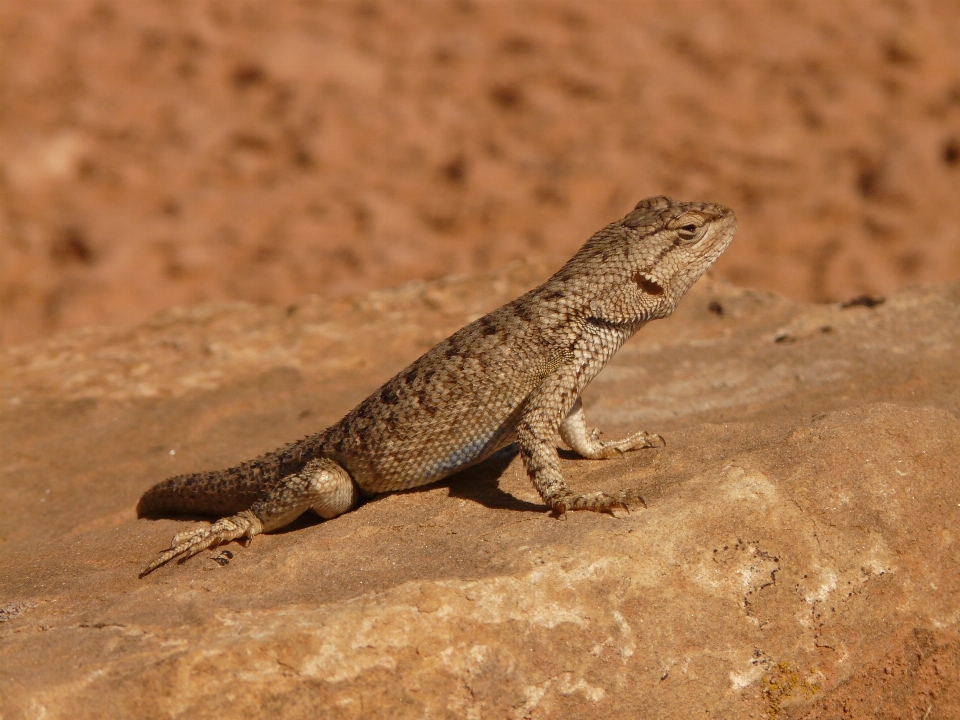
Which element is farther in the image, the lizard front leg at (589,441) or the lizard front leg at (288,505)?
the lizard front leg at (589,441)

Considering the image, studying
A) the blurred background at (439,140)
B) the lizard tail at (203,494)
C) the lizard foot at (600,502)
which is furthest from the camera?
the blurred background at (439,140)

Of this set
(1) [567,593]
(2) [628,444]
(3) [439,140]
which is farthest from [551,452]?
(3) [439,140]

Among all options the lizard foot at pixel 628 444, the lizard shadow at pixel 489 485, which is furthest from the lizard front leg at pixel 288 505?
the lizard foot at pixel 628 444

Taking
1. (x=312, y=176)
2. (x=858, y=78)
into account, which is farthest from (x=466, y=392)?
(x=858, y=78)

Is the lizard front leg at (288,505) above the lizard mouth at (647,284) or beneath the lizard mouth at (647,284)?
beneath

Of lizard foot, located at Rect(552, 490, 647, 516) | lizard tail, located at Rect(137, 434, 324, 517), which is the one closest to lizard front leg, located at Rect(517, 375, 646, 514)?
lizard foot, located at Rect(552, 490, 647, 516)

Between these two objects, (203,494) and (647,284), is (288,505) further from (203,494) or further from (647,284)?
(647,284)

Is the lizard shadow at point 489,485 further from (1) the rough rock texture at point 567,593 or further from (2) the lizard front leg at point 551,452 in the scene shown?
(2) the lizard front leg at point 551,452
